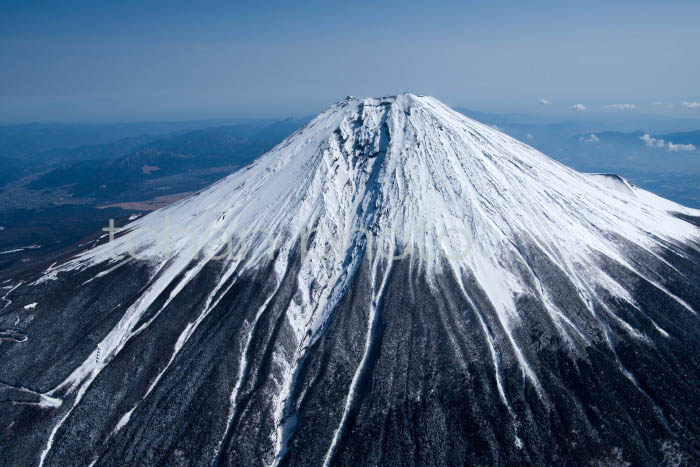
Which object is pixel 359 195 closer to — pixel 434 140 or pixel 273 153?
pixel 434 140

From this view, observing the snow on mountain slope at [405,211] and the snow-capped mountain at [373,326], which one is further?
the snow on mountain slope at [405,211]

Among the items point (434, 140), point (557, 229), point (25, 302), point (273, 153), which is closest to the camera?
point (25, 302)

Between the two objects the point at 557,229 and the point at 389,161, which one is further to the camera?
the point at 389,161

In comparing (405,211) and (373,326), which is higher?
(405,211)

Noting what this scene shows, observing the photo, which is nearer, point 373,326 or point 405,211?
point 373,326

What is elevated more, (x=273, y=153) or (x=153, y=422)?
(x=273, y=153)

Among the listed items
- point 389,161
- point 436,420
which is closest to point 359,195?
point 389,161

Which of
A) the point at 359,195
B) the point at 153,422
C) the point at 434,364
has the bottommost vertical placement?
the point at 153,422

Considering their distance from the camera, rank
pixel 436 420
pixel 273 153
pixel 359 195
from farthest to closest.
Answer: pixel 273 153
pixel 359 195
pixel 436 420
